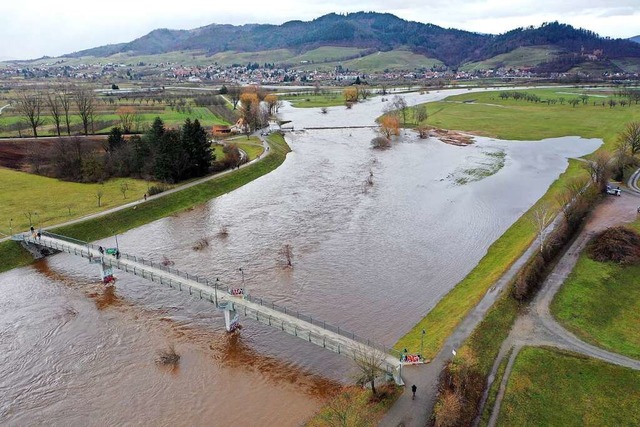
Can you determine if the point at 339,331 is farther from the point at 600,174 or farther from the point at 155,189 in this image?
the point at 600,174

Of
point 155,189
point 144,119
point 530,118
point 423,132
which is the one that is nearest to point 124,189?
point 155,189

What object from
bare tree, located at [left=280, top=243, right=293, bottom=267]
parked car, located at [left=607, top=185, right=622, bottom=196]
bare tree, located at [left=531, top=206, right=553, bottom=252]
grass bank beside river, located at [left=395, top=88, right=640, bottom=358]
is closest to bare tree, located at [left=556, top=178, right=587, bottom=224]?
grass bank beside river, located at [left=395, top=88, right=640, bottom=358]

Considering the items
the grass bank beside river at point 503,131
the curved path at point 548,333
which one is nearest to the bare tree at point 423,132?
the grass bank beside river at point 503,131

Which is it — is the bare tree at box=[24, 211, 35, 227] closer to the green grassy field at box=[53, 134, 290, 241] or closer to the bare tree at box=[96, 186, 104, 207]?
the green grassy field at box=[53, 134, 290, 241]

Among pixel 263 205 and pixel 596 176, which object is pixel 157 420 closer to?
pixel 263 205

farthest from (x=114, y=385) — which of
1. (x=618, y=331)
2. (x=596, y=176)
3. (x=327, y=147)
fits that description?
(x=327, y=147)
